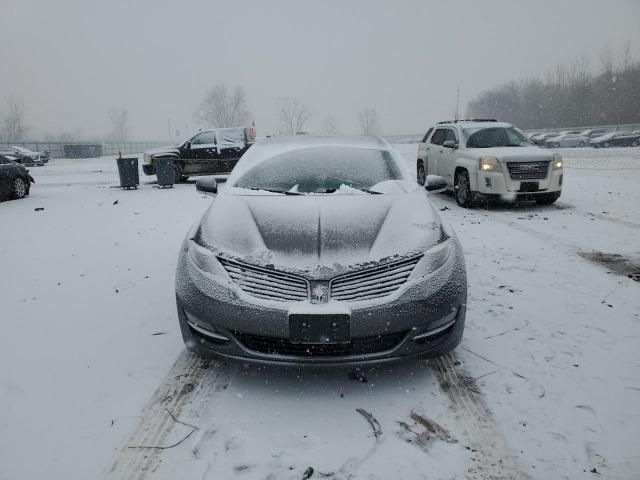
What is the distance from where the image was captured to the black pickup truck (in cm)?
1670

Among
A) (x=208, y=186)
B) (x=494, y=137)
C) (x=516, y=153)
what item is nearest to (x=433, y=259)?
(x=208, y=186)

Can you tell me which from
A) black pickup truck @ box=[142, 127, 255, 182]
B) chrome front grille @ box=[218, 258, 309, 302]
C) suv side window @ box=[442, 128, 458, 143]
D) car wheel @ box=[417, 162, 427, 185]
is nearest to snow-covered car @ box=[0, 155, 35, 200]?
black pickup truck @ box=[142, 127, 255, 182]

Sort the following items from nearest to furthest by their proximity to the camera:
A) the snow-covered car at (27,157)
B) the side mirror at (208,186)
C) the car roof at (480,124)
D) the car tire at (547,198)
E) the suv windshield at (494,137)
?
the side mirror at (208,186) < the car tire at (547,198) < the suv windshield at (494,137) < the car roof at (480,124) < the snow-covered car at (27,157)

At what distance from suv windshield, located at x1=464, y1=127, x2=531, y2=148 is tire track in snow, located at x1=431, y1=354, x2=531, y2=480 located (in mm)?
7561

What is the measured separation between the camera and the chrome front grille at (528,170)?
28.6 feet

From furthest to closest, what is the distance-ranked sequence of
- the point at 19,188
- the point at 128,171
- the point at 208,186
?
the point at 128,171, the point at 19,188, the point at 208,186

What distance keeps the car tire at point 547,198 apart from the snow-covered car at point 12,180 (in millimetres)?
13399

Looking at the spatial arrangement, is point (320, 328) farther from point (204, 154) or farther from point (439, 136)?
point (204, 154)

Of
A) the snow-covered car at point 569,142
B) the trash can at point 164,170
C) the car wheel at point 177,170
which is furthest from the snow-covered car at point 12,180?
the snow-covered car at point 569,142

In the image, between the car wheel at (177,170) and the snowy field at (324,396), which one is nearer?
the snowy field at (324,396)

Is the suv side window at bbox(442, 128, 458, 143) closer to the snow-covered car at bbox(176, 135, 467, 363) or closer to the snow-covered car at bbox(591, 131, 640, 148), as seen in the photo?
the snow-covered car at bbox(176, 135, 467, 363)

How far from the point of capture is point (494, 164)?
28.8ft

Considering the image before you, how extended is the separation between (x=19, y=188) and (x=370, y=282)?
13668 mm

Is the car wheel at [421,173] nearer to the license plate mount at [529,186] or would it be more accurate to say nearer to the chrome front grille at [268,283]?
the license plate mount at [529,186]
